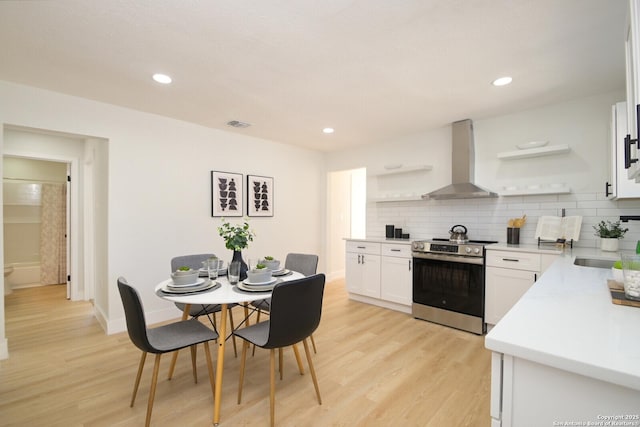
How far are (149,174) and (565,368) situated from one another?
149 inches

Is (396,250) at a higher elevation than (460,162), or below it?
below

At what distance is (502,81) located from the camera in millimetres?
2547

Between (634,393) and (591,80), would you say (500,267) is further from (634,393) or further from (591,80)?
(634,393)

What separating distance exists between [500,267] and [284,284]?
2396 millimetres

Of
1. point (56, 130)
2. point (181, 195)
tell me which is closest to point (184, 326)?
point (181, 195)

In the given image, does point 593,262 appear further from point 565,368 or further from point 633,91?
point 565,368

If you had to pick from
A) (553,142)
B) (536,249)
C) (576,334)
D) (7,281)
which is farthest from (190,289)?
(7,281)

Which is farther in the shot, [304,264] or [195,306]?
[304,264]

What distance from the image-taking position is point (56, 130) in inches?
111

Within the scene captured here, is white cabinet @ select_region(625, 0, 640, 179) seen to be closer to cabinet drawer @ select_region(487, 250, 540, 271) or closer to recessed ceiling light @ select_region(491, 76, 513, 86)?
recessed ceiling light @ select_region(491, 76, 513, 86)

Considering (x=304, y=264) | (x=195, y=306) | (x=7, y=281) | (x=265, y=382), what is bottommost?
(x=265, y=382)

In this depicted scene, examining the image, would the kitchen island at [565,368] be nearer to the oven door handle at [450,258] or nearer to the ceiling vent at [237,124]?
the oven door handle at [450,258]

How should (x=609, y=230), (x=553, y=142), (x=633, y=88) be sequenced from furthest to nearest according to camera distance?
(x=553, y=142)
(x=609, y=230)
(x=633, y=88)

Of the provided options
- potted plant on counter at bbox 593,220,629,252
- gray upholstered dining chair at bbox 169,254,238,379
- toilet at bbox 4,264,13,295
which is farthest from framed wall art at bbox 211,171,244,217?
potted plant on counter at bbox 593,220,629,252
